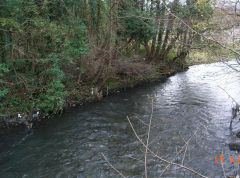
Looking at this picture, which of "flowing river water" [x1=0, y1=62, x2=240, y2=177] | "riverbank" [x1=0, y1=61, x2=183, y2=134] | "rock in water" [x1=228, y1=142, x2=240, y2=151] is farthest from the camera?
"riverbank" [x1=0, y1=61, x2=183, y2=134]

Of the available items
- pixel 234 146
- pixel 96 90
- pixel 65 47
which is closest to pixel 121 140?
pixel 234 146

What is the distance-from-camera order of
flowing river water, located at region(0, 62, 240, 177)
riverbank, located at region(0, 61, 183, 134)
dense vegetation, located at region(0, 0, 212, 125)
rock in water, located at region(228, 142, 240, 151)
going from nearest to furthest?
flowing river water, located at region(0, 62, 240, 177)
rock in water, located at region(228, 142, 240, 151)
dense vegetation, located at region(0, 0, 212, 125)
riverbank, located at region(0, 61, 183, 134)

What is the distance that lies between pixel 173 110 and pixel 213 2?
6.62 m

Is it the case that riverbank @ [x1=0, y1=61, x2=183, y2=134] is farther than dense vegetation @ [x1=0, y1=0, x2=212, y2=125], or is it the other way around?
riverbank @ [x1=0, y1=61, x2=183, y2=134]

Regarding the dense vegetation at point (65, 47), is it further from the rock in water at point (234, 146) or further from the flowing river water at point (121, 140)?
the rock in water at point (234, 146)

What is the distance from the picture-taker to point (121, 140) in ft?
25.3

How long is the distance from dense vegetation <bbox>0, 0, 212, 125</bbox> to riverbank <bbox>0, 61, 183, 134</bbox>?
6 centimetres

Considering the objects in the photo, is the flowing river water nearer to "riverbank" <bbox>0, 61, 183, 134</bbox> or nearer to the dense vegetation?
"riverbank" <bbox>0, 61, 183, 134</bbox>

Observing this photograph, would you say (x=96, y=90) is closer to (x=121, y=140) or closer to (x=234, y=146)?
(x=121, y=140)

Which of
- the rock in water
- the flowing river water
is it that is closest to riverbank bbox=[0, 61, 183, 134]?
the flowing river water

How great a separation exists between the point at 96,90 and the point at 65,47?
11.9 ft

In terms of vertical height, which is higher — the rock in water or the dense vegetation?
the dense vegetation

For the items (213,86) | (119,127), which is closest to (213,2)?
(119,127)

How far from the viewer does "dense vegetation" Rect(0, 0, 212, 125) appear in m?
8.60
